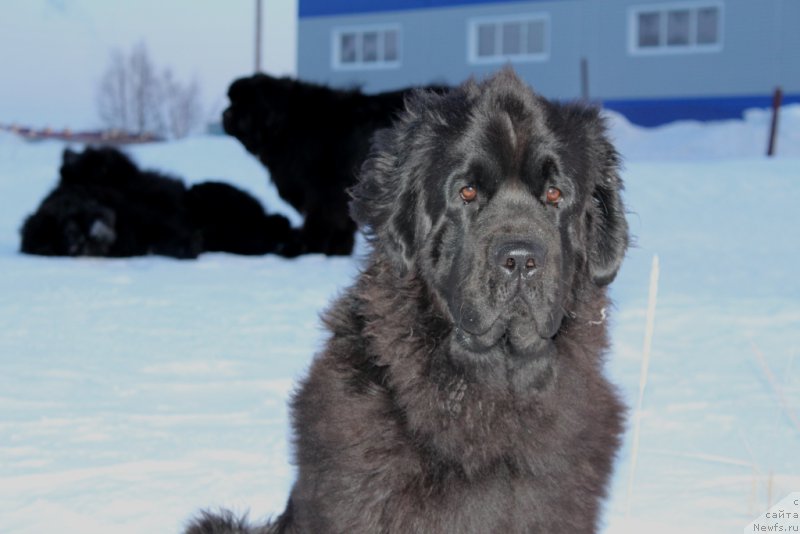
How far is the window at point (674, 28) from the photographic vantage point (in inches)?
1027

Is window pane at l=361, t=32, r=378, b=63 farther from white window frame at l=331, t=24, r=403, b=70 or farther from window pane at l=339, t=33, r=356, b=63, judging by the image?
window pane at l=339, t=33, r=356, b=63

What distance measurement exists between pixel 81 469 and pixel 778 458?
106 inches

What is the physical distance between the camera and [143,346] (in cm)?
561

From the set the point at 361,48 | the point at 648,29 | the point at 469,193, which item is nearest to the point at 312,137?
the point at 469,193

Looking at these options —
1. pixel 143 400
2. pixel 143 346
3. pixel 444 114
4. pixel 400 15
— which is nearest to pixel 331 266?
pixel 143 346

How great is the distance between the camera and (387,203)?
9.68 feet

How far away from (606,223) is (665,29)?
996 inches

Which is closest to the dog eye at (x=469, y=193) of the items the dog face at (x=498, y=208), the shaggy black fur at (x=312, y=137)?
the dog face at (x=498, y=208)

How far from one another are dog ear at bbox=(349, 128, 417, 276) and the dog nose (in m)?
0.33

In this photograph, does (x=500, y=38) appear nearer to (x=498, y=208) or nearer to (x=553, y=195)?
(x=553, y=195)

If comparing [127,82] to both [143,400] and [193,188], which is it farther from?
[143,400]

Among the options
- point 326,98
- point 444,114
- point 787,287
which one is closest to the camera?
point 444,114

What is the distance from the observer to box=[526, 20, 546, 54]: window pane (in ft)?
92.8

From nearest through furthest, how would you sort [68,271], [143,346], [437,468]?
[437,468], [143,346], [68,271]
